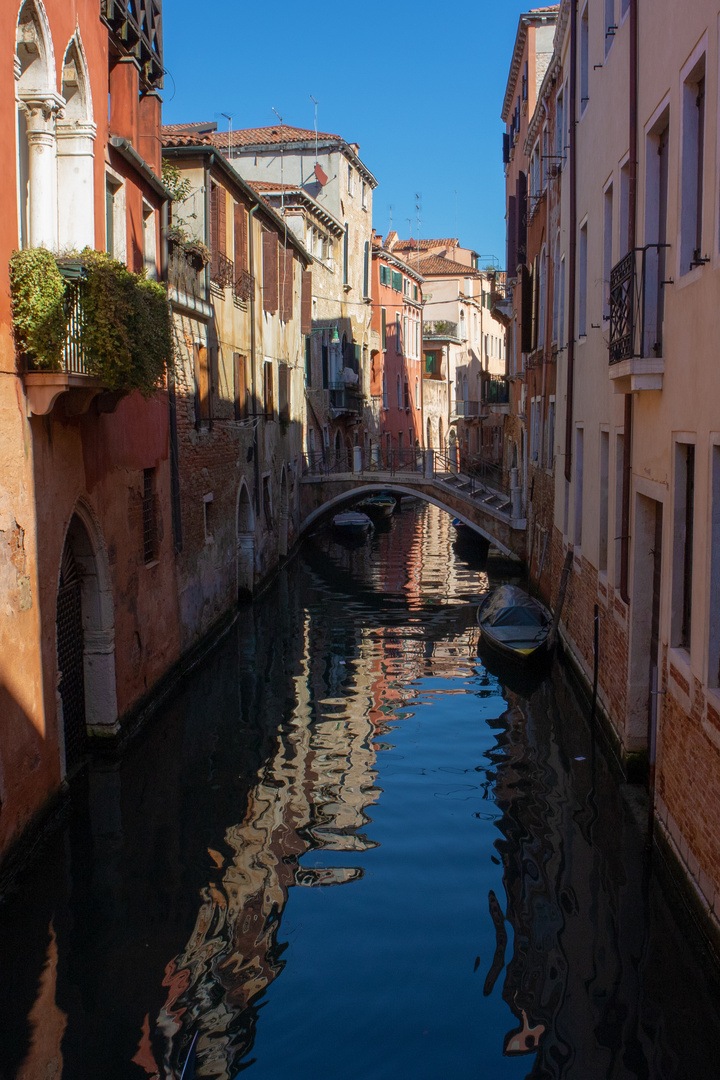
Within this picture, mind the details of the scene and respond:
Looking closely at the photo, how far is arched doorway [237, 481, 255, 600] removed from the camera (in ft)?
59.6

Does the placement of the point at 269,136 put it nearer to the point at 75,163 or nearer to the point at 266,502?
the point at 266,502

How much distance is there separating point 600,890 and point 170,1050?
122 inches

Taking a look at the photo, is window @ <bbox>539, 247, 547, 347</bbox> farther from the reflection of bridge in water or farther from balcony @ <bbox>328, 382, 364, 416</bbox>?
balcony @ <bbox>328, 382, 364, 416</bbox>

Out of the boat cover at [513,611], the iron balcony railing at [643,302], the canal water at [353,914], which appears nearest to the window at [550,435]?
the boat cover at [513,611]

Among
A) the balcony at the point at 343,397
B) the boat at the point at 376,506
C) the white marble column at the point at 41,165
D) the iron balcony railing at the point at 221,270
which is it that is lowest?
the boat at the point at 376,506

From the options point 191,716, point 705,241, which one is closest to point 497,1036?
point 705,241

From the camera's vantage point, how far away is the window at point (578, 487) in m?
12.9

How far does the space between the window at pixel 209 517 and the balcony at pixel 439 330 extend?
33853mm

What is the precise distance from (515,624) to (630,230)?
6858 millimetres

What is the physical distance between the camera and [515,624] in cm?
1436

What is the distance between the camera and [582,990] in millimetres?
5699

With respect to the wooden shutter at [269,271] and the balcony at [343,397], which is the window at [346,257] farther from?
the wooden shutter at [269,271]

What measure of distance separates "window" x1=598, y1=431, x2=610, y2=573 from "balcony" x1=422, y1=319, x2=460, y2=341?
37725 mm

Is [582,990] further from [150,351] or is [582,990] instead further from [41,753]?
[150,351]
